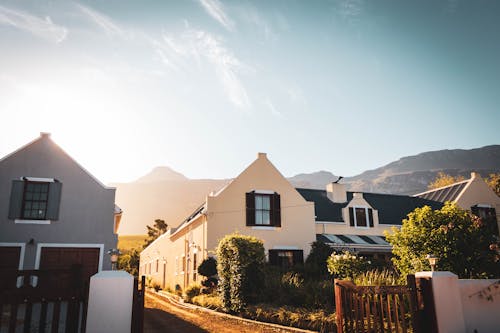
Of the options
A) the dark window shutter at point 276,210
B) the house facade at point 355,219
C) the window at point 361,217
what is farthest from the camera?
the window at point 361,217

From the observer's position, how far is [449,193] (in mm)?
29594

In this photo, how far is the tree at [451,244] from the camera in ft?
27.9

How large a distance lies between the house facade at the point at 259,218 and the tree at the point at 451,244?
12.1 m

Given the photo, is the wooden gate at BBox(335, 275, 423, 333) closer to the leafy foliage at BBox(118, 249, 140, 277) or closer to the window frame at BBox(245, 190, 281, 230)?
the window frame at BBox(245, 190, 281, 230)

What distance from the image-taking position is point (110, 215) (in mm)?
18141

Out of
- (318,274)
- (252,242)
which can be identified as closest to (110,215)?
(252,242)

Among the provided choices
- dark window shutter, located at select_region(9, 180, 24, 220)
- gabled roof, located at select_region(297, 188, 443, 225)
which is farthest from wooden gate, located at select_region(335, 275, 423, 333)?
gabled roof, located at select_region(297, 188, 443, 225)

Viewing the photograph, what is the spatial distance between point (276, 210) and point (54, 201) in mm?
12052

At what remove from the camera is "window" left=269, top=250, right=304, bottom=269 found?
68.3 ft

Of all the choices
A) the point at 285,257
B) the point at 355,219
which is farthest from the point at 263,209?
the point at 355,219

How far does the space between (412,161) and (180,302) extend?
181 metres

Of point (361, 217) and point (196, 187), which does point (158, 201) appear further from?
point (361, 217)

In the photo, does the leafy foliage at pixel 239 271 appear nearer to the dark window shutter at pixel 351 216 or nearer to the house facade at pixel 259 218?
the house facade at pixel 259 218

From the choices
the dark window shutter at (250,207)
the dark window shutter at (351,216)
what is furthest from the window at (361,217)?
the dark window shutter at (250,207)
